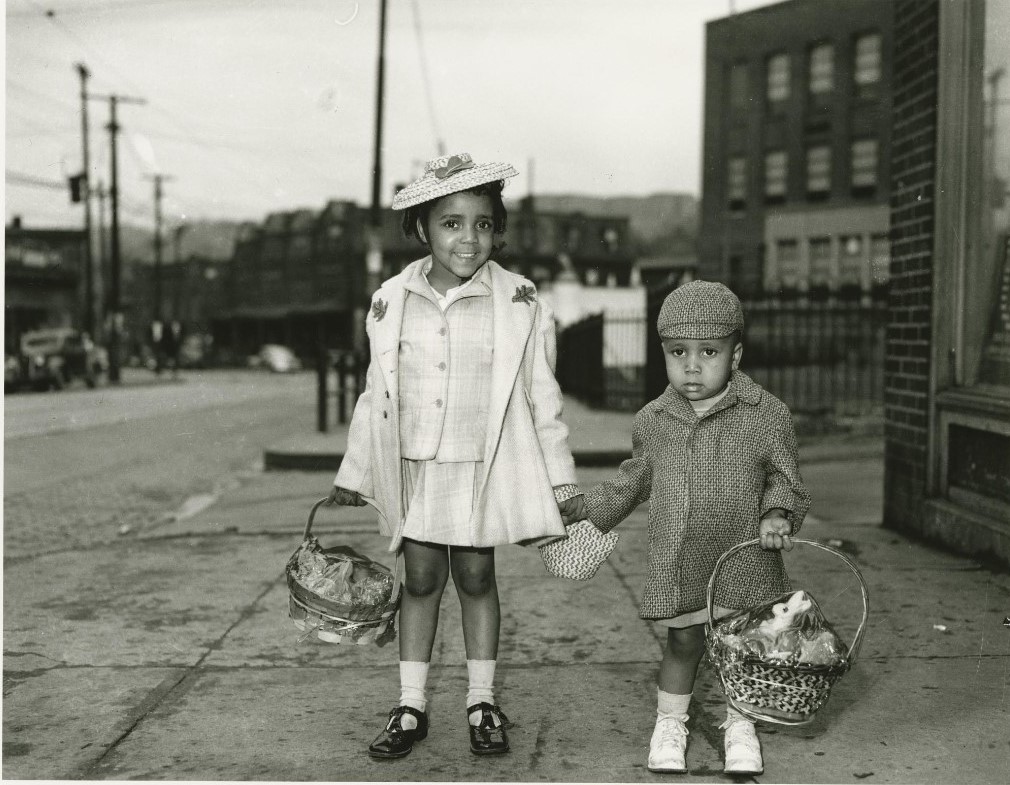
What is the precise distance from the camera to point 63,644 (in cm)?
427

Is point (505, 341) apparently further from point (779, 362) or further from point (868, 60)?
point (868, 60)

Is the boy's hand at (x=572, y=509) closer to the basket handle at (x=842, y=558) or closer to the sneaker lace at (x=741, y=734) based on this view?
the basket handle at (x=842, y=558)

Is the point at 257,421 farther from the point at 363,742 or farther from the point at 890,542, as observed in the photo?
the point at 363,742

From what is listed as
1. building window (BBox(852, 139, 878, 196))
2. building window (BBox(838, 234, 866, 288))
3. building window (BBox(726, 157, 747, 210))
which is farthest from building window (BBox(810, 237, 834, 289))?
building window (BBox(726, 157, 747, 210))

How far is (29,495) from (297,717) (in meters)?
6.87

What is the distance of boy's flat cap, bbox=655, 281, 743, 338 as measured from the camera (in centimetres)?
292

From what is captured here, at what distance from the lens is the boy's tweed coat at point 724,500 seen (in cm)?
293

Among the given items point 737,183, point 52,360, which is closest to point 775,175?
point 737,183

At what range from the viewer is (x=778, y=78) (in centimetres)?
3400

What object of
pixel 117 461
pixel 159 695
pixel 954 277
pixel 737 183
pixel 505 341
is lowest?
pixel 117 461

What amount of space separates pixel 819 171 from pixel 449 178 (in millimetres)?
32360

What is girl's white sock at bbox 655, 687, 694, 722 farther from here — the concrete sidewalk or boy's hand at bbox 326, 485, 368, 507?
boy's hand at bbox 326, 485, 368, 507

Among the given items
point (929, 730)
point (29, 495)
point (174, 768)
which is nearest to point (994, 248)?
point (929, 730)

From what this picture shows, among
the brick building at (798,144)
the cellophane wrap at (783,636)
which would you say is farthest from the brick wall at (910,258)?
the brick building at (798,144)
